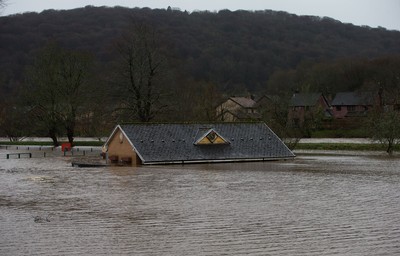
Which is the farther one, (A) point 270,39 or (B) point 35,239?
(A) point 270,39

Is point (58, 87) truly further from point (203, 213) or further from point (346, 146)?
point (203, 213)

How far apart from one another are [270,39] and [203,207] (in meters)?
131

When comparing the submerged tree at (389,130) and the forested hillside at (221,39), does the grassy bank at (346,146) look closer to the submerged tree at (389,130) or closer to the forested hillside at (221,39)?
the submerged tree at (389,130)

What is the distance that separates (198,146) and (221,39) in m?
103

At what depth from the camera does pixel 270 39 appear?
146 metres

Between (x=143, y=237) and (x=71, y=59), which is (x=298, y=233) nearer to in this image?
(x=143, y=237)

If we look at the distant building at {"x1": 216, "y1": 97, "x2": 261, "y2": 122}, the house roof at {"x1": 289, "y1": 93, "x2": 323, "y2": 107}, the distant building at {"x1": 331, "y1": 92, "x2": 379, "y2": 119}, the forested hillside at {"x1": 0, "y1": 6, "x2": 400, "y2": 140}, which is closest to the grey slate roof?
the forested hillside at {"x1": 0, "y1": 6, "x2": 400, "y2": 140}

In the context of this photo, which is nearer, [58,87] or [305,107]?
[58,87]

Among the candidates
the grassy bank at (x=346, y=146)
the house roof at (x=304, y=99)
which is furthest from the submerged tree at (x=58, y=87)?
the house roof at (x=304, y=99)

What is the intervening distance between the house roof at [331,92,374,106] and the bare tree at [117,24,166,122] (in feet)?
154

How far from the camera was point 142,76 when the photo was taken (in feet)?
176

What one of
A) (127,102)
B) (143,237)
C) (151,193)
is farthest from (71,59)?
(143,237)

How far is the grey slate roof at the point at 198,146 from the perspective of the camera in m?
37.4

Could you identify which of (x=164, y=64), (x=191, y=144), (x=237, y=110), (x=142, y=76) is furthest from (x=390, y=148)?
(x=237, y=110)
